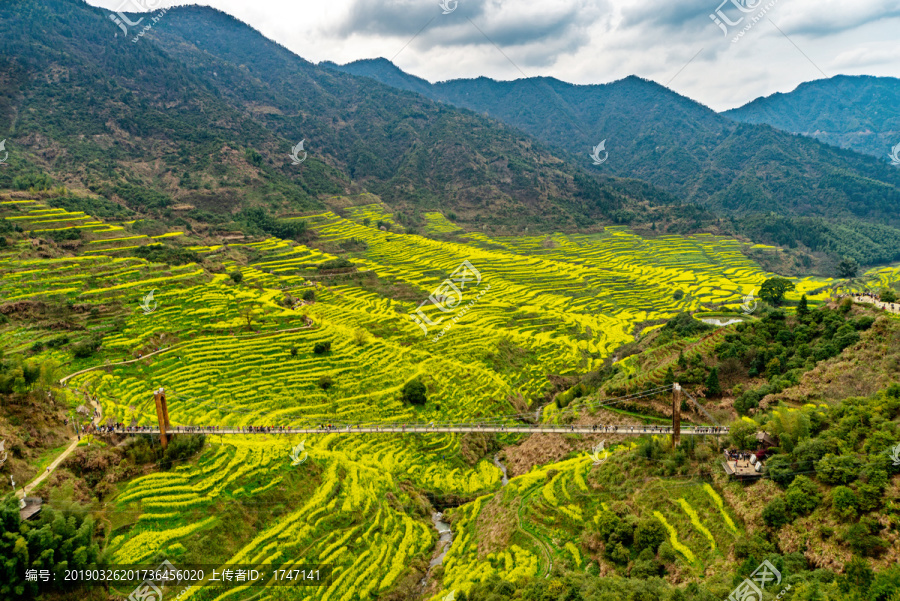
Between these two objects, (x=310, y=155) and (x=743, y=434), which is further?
(x=310, y=155)

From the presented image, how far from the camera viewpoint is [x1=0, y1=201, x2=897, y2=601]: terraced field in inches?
888

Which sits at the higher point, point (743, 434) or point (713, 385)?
point (713, 385)

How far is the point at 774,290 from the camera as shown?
5281 cm

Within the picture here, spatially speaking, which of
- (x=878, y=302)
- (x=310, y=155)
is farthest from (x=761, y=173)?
(x=878, y=302)

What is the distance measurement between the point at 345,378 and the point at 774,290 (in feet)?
→ 153

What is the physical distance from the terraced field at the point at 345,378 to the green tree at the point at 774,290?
7243mm

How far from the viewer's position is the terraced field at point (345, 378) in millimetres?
22547

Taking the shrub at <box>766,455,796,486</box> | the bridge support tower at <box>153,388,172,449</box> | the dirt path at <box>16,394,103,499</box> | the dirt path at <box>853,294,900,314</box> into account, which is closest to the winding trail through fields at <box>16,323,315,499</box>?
the dirt path at <box>16,394,103,499</box>

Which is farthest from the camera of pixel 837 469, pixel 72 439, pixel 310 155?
pixel 310 155

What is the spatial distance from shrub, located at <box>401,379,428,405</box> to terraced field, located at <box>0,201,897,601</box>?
725 mm

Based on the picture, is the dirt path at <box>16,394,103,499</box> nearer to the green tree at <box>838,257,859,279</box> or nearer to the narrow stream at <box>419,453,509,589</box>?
the narrow stream at <box>419,453,509,589</box>

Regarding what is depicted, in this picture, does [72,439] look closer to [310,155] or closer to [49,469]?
[49,469]

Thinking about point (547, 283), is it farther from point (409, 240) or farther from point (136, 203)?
point (136, 203)

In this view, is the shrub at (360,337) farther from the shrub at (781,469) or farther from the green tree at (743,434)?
the shrub at (781,469)
